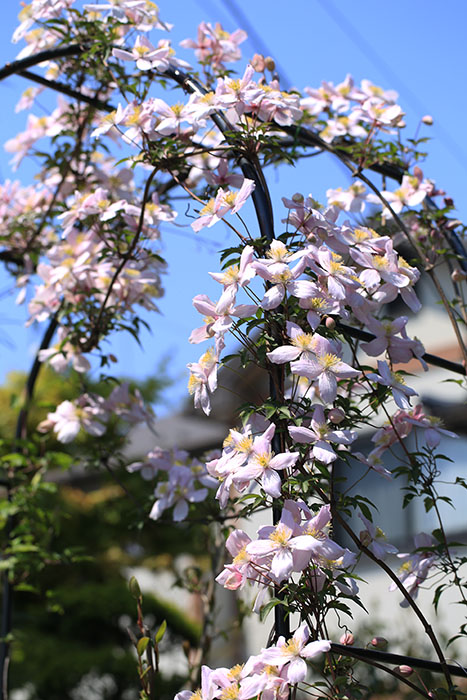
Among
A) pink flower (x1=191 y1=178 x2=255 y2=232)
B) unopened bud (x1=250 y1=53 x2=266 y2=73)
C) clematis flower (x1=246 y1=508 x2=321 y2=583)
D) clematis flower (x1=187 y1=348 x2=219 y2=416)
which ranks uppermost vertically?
unopened bud (x1=250 y1=53 x2=266 y2=73)

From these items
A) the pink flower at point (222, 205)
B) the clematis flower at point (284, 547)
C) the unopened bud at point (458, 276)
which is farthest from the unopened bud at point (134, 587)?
the unopened bud at point (458, 276)

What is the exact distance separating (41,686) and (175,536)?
2080 millimetres

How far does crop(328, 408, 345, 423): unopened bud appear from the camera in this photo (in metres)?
0.96

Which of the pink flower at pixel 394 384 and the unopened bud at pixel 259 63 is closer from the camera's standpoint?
the pink flower at pixel 394 384

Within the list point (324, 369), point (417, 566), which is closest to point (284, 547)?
point (324, 369)

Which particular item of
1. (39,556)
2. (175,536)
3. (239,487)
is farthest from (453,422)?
(239,487)

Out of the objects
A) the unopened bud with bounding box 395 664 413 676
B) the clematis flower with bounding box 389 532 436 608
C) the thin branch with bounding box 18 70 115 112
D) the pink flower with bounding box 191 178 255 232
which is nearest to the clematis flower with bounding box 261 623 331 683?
the unopened bud with bounding box 395 664 413 676

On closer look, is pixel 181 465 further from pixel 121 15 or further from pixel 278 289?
pixel 121 15

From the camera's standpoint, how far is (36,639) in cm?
585

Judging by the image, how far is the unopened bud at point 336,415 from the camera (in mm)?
960

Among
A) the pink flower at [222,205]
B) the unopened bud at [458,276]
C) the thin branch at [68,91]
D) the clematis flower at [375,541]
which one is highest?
the thin branch at [68,91]

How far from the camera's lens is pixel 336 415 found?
0.96 metres

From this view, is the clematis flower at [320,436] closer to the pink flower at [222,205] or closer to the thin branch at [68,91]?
the pink flower at [222,205]

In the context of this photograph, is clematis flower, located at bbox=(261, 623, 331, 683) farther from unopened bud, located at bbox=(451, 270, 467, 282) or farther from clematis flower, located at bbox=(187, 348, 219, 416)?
unopened bud, located at bbox=(451, 270, 467, 282)
